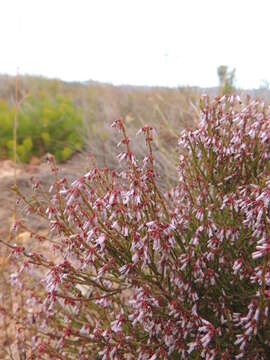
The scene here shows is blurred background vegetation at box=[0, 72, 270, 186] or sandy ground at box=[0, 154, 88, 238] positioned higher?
blurred background vegetation at box=[0, 72, 270, 186]

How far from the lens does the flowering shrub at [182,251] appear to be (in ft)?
6.17

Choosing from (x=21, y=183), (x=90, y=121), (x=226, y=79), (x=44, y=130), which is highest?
(x=226, y=79)

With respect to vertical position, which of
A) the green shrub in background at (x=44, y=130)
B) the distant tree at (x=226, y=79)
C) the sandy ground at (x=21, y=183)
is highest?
the distant tree at (x=226, y=79)

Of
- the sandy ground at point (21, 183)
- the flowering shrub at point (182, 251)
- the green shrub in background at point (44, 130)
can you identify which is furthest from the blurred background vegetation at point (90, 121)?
the flowering shrub at point (182, 251)

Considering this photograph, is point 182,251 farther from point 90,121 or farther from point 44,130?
point 90,121

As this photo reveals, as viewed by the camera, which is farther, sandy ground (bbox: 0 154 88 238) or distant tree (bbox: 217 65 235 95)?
distant tree (bbox: 217 65 235 95)

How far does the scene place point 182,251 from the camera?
2.24 meters

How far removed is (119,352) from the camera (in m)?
2.12

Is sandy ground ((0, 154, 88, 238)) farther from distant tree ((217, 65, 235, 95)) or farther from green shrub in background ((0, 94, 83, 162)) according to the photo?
distant tree ((217, 65, 235, 95))

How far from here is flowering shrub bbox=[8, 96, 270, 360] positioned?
1880mm

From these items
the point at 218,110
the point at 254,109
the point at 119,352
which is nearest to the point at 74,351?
the point at 119,352

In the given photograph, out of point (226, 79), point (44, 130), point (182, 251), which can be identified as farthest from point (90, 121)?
point (182, 251)

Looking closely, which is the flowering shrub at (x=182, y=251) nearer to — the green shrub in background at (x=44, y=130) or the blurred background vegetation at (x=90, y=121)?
the blurred background vegetation at (x=90, y=121)

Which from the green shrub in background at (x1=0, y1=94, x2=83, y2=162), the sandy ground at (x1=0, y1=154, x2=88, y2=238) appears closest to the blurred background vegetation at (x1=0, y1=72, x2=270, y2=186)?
the green shrub in background at (x1=0, y1=94, x2=83, y2=162)
